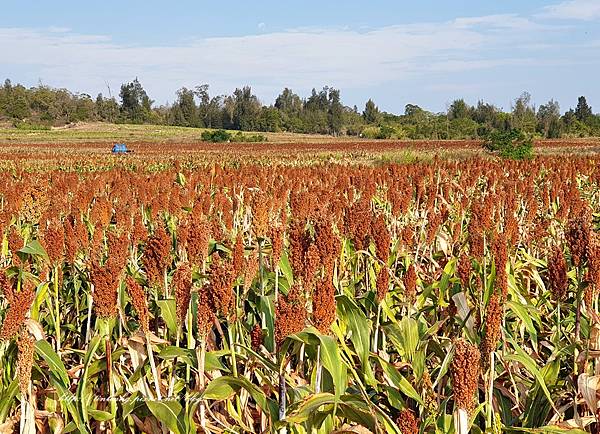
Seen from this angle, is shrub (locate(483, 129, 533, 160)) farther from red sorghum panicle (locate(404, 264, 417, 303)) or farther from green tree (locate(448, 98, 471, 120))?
green tree (locate(448, 98, 471, 120))

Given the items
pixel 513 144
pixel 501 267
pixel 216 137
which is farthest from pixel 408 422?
pixel 216 137

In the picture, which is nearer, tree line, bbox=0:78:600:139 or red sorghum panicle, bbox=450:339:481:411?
red sorghum panicle, bbox=450:339:481:411

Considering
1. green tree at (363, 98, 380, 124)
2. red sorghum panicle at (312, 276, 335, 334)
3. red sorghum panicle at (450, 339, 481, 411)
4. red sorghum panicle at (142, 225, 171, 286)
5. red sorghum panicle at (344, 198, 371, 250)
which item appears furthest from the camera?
green tree at (363, 98, 380, 124)

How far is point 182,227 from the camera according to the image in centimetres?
266

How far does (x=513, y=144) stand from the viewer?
20.5 metres

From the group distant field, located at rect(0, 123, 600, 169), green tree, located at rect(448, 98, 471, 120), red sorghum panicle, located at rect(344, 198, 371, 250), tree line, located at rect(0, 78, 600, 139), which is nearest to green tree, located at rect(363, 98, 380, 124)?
tree line, located at rect(0, 78, 600, 139)

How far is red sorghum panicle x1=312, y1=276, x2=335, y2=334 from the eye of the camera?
1601 mm

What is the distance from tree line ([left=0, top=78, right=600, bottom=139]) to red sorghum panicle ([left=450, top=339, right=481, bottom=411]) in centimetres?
7251

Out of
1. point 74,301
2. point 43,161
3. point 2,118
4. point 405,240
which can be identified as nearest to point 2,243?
point 74,301

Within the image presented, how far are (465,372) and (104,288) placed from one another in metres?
A: 1.10

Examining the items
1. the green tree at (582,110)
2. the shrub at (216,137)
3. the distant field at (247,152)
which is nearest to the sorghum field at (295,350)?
the distant field at (247,152)

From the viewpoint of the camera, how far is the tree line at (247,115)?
77562 mm

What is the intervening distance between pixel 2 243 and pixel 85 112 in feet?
324

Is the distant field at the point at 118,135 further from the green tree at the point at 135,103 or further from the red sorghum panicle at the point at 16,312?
the red sorghum panicle at the point at 16,312
